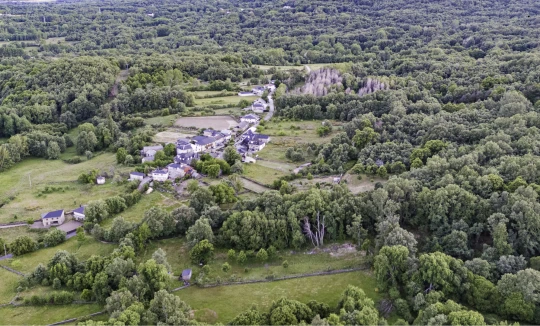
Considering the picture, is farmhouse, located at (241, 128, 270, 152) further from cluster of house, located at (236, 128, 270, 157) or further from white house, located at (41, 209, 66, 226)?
white house, located at (41, 209, 66, 226)

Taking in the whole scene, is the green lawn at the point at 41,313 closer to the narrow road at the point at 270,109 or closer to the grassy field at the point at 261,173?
the grassy field at the point at 261,173

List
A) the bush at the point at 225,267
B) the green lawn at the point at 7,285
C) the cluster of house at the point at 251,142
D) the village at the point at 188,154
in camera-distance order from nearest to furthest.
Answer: the green lawn at the point at 7,285 → the bush at the point at 225,267 → the village at the point at 188,154 → the cluster of house at the point at 251,142

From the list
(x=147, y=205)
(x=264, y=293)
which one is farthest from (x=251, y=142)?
(x=264, y=293)

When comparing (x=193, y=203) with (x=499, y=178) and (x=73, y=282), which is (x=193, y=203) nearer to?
(x=73, y=282)

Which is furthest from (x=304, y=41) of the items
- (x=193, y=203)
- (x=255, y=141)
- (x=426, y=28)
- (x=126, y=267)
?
(x=126, y=267)

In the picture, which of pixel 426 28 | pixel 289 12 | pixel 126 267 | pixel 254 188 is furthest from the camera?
pixel 289 12

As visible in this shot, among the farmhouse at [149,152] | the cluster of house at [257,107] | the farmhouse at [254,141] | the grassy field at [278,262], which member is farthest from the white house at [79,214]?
the cluster of house at [257,107]

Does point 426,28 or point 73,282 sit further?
point 426,28
